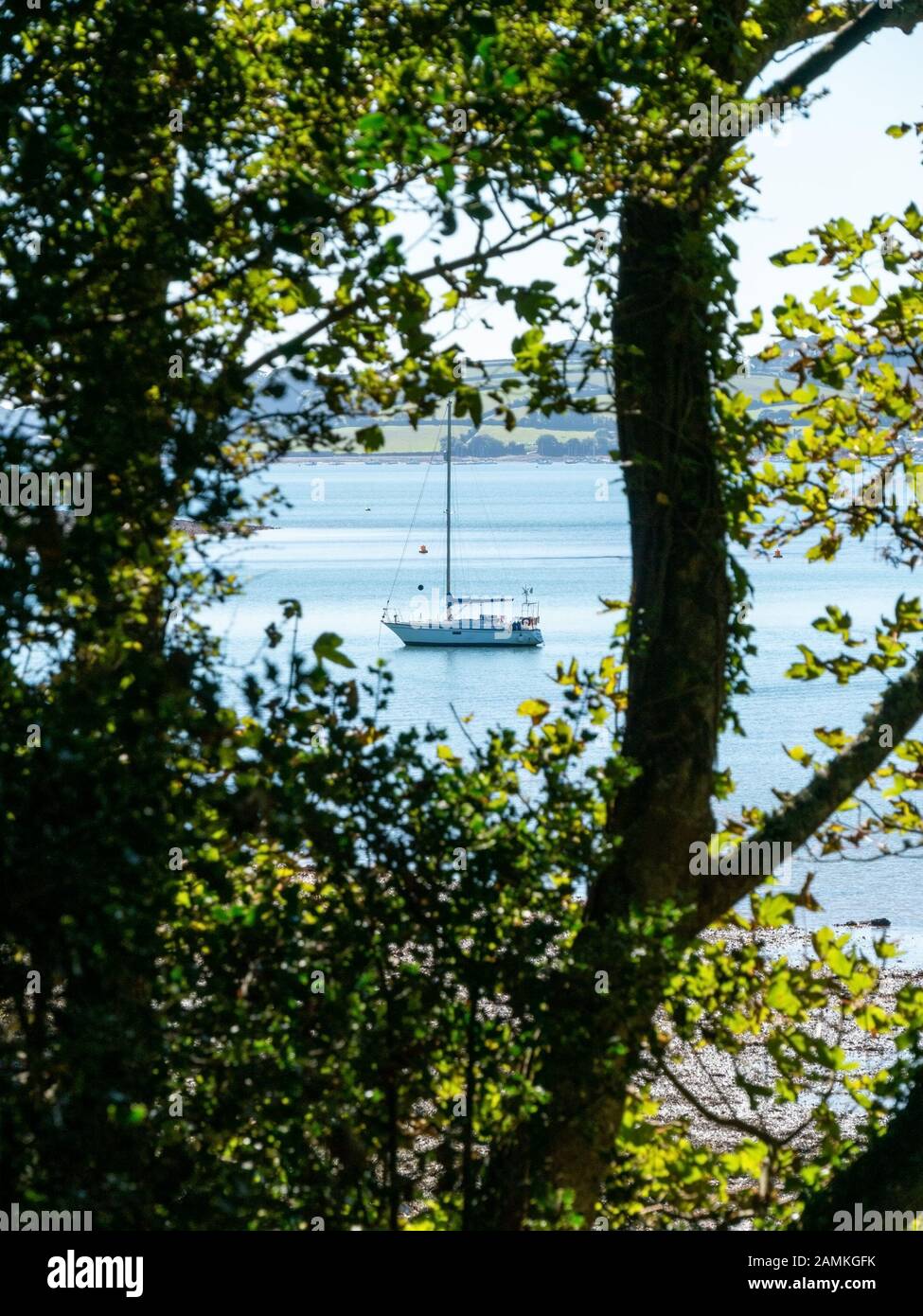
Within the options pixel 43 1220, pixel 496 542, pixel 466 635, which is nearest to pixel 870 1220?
pixel 43 1220

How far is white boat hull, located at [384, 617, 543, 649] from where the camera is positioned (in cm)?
5209

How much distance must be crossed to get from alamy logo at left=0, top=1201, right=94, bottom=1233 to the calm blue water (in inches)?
42.8

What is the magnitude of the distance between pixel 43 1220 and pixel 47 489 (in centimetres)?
129

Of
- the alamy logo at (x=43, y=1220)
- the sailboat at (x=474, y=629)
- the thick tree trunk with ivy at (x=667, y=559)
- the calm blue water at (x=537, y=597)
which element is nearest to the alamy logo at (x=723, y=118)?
the thick tree trunk with ivy at (x=667, y=559)

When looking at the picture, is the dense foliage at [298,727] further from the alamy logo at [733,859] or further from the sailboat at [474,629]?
the sailboat at [474,629]

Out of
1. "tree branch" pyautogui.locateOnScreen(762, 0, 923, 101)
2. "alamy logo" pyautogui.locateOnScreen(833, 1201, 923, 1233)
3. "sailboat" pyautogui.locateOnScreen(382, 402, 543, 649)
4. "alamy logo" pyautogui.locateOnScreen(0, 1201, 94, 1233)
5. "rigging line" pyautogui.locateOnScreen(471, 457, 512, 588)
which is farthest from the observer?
"rigging line" pyautogui.locateOnScreen(471, 457, 512, 588)

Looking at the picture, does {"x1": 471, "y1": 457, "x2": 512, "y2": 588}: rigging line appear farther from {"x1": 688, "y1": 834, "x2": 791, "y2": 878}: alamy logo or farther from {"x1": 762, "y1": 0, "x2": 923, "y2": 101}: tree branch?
{"x1": 688, "y1": 834, "x2": 791, "y2": 878}: alamy logo

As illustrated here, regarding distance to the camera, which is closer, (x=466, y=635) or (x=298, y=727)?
(x=298, y=727)

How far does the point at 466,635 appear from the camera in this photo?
53.6 metres

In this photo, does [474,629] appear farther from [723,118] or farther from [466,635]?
[723,118]

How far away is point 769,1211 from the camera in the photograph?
12.9 feet
